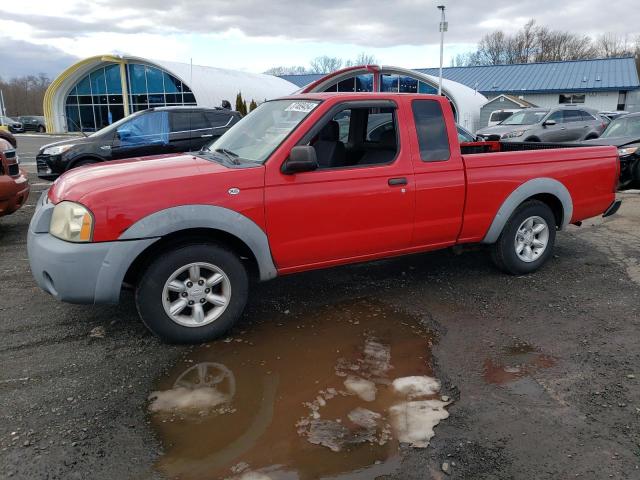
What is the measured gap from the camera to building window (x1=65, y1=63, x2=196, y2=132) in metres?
38.0

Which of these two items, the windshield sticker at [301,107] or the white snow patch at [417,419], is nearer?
the white snow patch at [417,419]

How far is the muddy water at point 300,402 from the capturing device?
2637 millimetres

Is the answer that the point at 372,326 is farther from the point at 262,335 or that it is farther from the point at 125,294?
the point at 125,294

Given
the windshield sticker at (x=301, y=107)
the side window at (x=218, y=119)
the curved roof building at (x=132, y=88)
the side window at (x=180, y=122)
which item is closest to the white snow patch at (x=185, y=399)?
the windshield sticker at (x=301, y=107)

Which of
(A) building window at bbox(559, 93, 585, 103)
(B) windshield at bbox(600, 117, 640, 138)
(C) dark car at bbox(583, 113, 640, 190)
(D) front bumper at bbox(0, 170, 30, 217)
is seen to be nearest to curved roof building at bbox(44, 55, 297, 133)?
(A) building window at bbox(559, 93, 585, 103)

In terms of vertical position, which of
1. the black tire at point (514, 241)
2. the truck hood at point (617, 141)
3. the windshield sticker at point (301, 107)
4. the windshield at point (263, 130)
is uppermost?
the windshield sticker at point (301, 107)

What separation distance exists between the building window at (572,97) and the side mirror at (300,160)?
43.8 metres

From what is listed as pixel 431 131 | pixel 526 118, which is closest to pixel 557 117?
pixel 526 118

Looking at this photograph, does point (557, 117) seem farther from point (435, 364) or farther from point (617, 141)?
point (435, 364)

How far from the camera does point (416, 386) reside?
11.0 feet

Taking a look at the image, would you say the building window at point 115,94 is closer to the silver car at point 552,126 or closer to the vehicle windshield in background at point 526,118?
the vehicle windshield in background at point 526,118

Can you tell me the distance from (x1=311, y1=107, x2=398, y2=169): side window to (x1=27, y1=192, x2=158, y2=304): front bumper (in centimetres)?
171

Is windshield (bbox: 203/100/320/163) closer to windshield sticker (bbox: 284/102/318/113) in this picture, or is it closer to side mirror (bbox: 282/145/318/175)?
windshield sticker (bbox: 284/102/318/113)

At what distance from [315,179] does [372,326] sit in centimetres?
130
